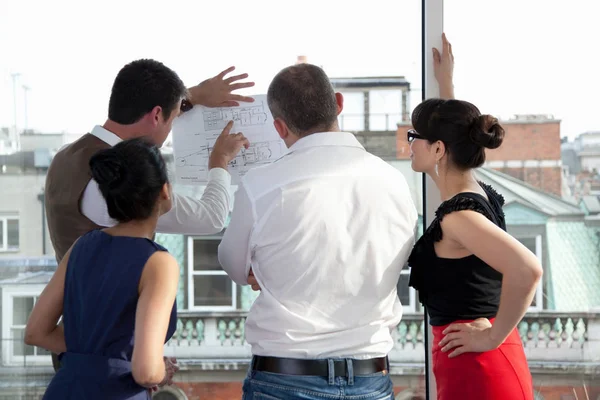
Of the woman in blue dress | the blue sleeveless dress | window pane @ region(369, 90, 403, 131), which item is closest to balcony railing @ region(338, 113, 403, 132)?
window pane @ region(369, 90, 403, 131)

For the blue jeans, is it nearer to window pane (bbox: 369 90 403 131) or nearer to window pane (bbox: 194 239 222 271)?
window pane (bbox: 194 239 222 271)

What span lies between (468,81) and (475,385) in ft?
4.25

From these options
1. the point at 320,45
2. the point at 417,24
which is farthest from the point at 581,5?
the point at 320,45

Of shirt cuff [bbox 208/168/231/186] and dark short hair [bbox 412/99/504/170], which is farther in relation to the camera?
shirt cuff [bbox 208/168/231/186]

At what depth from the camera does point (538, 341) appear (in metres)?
2.87

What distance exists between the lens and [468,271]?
1.88 m

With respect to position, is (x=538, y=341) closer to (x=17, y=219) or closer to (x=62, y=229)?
(x=62, y=229)

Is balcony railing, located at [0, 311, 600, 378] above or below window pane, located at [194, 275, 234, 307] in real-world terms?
below

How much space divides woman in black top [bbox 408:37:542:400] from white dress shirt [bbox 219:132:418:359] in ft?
0.44

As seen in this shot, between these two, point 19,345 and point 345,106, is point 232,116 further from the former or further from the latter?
point 19,345

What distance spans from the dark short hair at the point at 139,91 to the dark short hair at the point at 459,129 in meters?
0.83

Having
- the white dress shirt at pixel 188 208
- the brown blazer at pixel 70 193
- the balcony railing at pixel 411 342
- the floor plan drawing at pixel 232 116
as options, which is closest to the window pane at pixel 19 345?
the balcony railing at pixel 411 342

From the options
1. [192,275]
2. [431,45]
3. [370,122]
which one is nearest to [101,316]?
[192,275]

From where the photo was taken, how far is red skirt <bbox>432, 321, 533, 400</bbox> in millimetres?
1869
